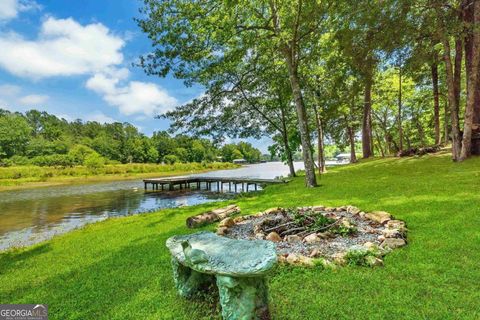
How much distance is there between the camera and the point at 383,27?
10.1 meters

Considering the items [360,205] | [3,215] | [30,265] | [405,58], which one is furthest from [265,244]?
[3,215]

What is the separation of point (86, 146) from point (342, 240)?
Answer: 78217 millimetres

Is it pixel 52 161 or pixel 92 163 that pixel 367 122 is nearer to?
pixel 92 163

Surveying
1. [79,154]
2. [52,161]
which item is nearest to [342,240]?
[52,161]

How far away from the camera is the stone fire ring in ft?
13.3

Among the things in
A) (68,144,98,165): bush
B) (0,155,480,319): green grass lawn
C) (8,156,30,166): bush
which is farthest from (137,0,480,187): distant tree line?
(8,156,30,166): bush

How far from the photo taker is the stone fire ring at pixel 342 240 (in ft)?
13.3

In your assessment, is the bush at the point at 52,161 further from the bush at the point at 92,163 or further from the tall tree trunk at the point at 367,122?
the tall tree trunk at the point at 367,122

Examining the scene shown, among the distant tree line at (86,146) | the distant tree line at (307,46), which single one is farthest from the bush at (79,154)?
the distant tree line at (307,46)

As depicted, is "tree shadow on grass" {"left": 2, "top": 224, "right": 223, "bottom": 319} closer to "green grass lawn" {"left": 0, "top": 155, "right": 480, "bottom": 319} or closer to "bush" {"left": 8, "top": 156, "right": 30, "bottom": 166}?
"green grass lawn" {"left": 0, "top": 155, "right": 480, "bottom": 319}

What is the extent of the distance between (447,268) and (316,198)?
5847mm

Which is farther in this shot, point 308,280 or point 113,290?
point 113,290

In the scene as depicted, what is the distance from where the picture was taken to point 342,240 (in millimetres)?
4887

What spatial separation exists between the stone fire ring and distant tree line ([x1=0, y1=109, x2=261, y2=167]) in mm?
34249
